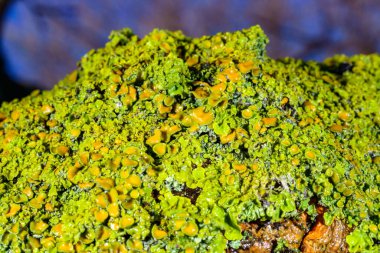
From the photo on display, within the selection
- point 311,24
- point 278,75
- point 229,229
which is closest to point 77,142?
point 229,229

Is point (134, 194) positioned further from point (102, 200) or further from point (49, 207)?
point (49, 207)

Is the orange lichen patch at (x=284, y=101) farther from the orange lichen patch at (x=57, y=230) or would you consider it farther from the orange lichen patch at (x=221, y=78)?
the orange lichen patch at (x=57, y=230)

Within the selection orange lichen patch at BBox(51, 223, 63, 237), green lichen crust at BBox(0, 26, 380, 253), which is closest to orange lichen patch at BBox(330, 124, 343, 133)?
green lichen crust at BBox(0, 26, 380, 253)

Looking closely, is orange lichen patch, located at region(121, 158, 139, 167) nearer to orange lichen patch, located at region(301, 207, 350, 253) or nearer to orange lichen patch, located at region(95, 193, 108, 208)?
orange lichen patch, located at region(95, 193, 108, 208)

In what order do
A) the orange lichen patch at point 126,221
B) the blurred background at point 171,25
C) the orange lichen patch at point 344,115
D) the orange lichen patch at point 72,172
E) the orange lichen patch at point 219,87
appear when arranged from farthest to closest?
the blurred background at point 171,25 → the orange lichen patch at point 344,115 → the orange lichen patch at point 219,87 → the orange lichen patch at point 72,172 → the orange lichen patch at point 126,221

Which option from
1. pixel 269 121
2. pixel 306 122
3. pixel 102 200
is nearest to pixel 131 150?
pixel 102 200

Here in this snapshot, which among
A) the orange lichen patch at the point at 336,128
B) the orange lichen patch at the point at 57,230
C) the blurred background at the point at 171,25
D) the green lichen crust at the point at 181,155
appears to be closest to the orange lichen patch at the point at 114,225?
the green lichen crust at the point at 181,155
